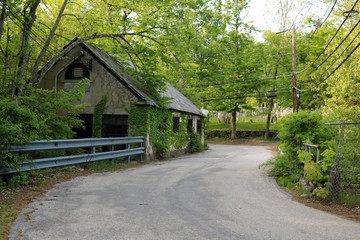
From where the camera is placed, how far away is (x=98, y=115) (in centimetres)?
1655

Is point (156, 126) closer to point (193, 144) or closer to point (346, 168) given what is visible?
point (193, 144)

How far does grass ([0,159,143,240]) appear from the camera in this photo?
16.7ft

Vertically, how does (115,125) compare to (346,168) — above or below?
above

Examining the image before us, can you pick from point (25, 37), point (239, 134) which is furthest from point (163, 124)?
point (239, 134)

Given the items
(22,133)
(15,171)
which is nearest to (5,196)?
(15,171)

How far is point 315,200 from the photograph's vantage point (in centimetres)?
737

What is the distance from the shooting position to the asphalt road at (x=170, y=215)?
14.6 ft

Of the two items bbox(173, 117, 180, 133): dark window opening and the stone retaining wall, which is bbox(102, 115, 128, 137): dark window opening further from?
the stone retaining wall

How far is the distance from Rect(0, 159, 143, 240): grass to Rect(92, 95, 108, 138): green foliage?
14.7ft

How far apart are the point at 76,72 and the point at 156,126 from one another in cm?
569

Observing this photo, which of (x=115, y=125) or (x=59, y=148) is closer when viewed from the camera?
(x=59, y=148)

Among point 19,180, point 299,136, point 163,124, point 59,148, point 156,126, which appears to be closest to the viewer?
point 19,180

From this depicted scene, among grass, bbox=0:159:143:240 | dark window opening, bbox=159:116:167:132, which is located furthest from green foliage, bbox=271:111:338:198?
dark window opening, bbox=159:116:167:132

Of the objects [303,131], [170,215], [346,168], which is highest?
[303,131]
